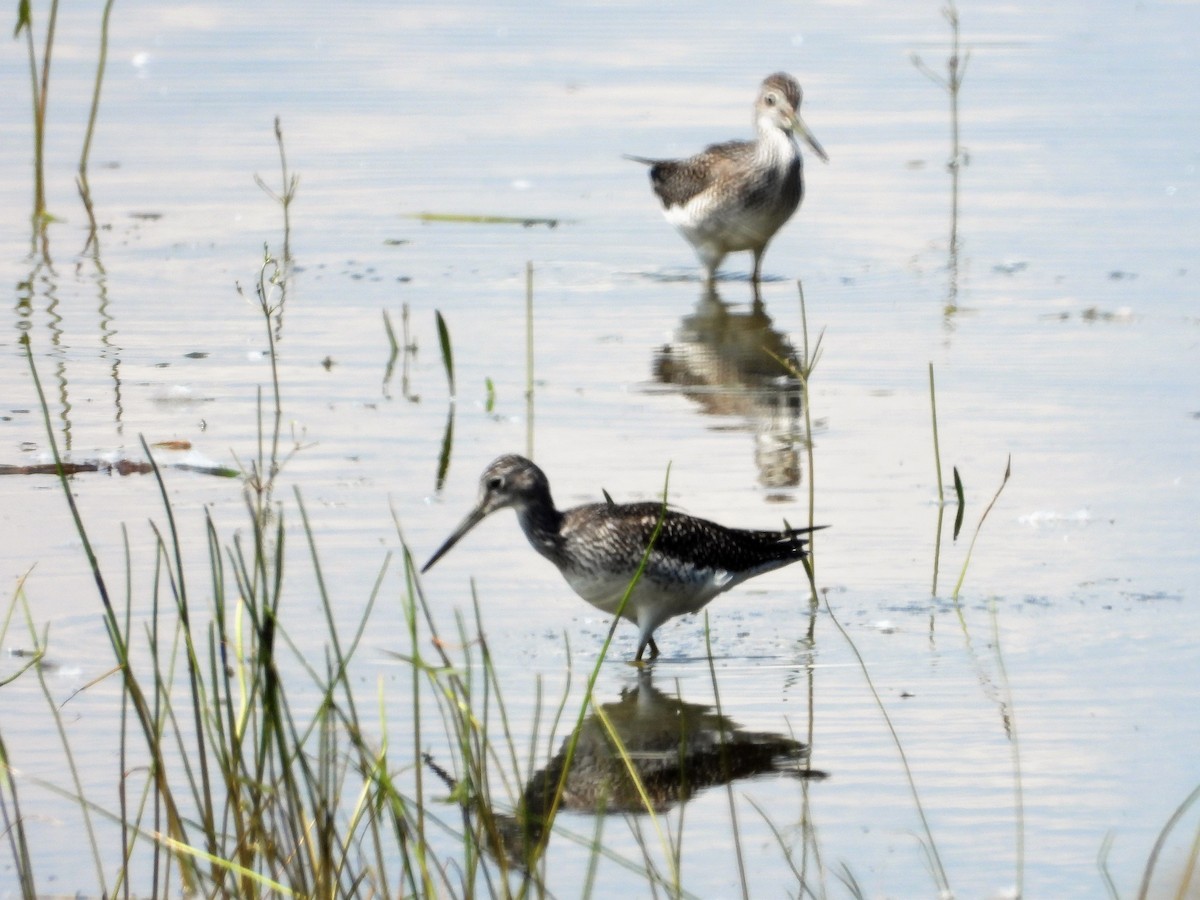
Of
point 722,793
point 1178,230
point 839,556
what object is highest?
point 1178,230

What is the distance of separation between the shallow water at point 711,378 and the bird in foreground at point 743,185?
28 cm

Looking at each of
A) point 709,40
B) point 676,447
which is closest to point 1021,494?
point 676,447

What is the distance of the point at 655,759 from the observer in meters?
5.10

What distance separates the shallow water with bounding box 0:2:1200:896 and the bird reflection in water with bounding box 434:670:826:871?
0.27 ft

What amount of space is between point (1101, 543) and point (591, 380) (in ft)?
8.60

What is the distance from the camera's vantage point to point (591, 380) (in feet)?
28.2

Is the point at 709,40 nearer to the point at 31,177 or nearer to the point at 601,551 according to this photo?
the point at 31,177

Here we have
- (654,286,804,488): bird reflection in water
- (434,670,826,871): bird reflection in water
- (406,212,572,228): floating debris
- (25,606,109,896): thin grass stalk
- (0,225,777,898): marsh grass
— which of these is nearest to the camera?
(0,225,777,898): marsh grass

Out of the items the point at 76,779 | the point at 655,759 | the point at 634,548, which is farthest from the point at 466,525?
the point at 76,779

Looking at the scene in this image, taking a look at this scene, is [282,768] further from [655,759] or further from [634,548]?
[634,548]

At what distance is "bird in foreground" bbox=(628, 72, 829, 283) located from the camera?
1055cm

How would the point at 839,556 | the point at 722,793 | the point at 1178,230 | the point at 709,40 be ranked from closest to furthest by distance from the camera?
the point at 722,793 → the point at 839,556 → the point at 1178,230 → the point at 709,40

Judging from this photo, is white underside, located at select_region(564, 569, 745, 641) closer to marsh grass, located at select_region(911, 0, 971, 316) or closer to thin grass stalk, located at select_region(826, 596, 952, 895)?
thin grass stalk, located at select_region(826, 596, 952, 895)

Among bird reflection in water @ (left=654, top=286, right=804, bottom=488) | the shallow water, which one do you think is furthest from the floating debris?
bird reflection in water @ (left=654, top=286, right=804, bottom=488)
